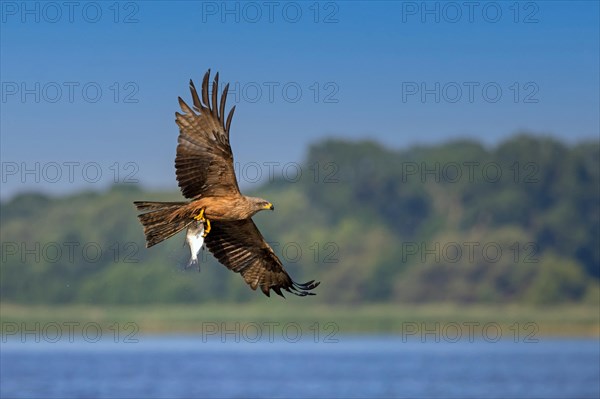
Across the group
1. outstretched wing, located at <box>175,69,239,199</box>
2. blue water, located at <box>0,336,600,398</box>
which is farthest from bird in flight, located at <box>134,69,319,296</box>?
blue water, located at <box>0,336,600,398</box>

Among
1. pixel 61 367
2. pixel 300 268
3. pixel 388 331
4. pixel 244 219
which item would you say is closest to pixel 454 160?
pixel 300 268

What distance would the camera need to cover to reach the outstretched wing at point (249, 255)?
18312 mm

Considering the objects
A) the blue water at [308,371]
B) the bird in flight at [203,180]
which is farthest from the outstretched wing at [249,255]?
the blue water at [308,371]

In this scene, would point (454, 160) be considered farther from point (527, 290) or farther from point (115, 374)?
point (115, 374)

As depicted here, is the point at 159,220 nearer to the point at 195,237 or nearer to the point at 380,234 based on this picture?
the point at 195,237

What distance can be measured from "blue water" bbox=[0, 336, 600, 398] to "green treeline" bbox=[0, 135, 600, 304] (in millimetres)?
4231

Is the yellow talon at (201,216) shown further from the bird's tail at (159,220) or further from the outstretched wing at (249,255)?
the outstretched wing at (249,255)

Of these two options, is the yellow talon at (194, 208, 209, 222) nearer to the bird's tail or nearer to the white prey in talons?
the white prey in talons

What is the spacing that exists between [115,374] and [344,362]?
11.1 m

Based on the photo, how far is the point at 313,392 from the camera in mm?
37344

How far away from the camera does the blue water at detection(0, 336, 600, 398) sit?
1476 inches

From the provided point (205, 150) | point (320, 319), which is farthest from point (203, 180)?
point (320, 319)

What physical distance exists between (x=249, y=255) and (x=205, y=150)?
2201 millimetres

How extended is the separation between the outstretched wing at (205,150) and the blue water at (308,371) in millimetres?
19426
